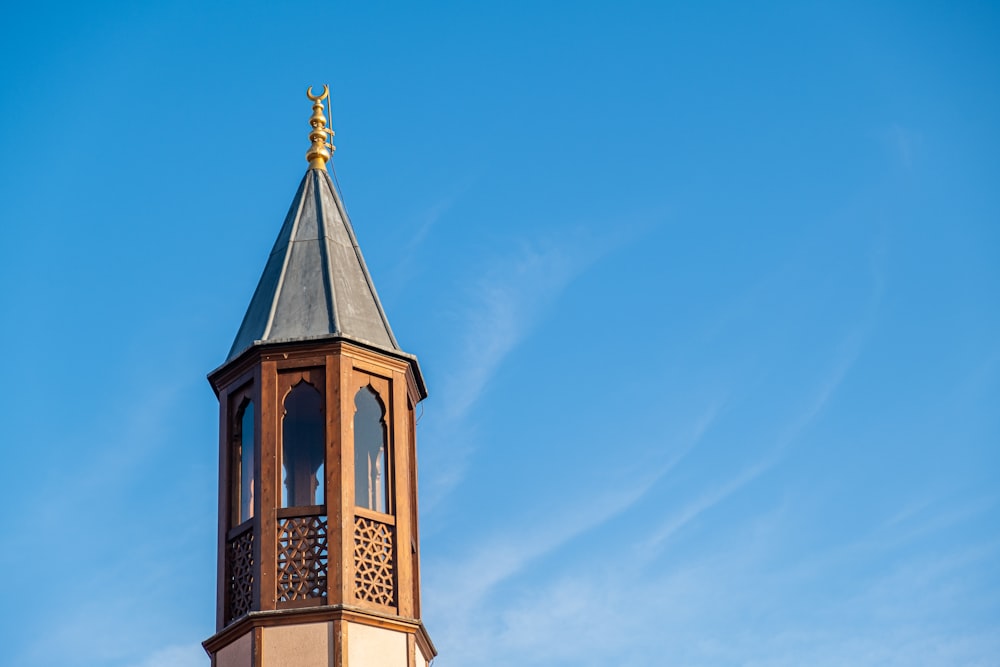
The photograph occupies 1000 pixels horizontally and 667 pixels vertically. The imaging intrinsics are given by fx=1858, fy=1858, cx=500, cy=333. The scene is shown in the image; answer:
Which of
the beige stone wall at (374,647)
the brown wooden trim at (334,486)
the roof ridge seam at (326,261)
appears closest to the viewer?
the beige stone wall at (374,647)

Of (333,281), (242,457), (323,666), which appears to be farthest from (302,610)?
(333,281)

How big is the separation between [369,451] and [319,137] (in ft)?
15.0

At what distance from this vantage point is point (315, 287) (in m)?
24.1

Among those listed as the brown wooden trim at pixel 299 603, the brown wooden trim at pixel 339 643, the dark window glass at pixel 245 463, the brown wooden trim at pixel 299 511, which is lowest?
the brown wooden trim at pixel 339 643

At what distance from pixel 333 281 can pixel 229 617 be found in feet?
15.1

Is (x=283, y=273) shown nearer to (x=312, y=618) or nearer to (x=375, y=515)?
(x=375, y=515)

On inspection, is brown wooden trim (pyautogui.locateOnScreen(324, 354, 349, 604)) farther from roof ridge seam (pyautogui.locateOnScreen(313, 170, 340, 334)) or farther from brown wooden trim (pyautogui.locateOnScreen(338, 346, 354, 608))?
roof ridge seam (pyautogui.locateOnScreen(313, 170, 340, 334))

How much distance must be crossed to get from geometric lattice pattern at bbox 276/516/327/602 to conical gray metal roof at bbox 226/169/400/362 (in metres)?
2.46

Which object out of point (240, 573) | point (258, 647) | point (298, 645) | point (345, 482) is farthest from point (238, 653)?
point (345, 482)

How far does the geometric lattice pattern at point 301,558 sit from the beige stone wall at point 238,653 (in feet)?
2.09

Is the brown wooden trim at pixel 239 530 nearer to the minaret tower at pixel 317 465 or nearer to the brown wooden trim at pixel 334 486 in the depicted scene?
the minaret tower at pixel 317 465

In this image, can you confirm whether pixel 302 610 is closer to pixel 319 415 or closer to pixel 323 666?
pixel 323 666

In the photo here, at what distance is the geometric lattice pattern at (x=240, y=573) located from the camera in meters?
22.2

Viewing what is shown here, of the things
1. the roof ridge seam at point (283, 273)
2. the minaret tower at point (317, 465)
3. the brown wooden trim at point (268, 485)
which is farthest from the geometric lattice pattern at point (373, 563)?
the roof ridge seam at point (283, 273)
